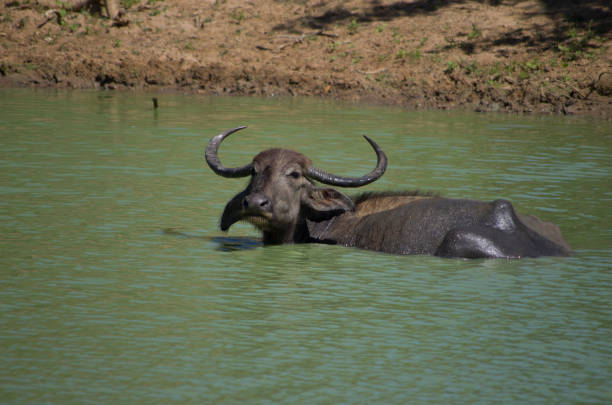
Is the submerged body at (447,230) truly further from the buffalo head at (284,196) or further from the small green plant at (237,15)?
the small green plant at (237,15)

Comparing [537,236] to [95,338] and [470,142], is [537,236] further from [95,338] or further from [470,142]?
[470,142]

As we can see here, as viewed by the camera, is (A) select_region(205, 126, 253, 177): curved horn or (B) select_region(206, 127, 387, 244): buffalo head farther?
(A) select_region(205, 126, 253, 177): curved horn

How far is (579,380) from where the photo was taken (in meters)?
5.22

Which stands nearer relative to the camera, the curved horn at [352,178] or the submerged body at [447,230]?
the submerged body at [447,230]

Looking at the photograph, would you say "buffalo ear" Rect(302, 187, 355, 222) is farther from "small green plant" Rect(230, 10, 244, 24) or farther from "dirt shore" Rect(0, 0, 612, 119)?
"small green plant" Rect(230, 10, 244, 24)

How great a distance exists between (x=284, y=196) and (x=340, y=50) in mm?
18097

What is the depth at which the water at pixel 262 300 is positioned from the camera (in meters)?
5.05

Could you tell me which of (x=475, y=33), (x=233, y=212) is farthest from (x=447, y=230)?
(x=475, y=33)

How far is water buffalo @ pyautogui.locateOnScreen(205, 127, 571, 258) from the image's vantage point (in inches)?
311

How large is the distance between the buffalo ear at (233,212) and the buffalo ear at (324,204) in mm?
644

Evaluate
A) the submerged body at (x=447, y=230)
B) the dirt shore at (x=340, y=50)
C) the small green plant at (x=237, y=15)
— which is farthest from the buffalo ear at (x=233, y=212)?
the small green plant at (x=237, y=15)

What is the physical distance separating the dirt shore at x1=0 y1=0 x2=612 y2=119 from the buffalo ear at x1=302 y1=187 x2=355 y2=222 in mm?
13781

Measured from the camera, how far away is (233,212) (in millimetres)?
8586

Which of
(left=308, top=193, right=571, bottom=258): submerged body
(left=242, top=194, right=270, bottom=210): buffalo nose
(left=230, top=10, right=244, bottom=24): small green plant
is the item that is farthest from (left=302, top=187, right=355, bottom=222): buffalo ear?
(left=230, top=10, right=244, bottom=24): small green plant
